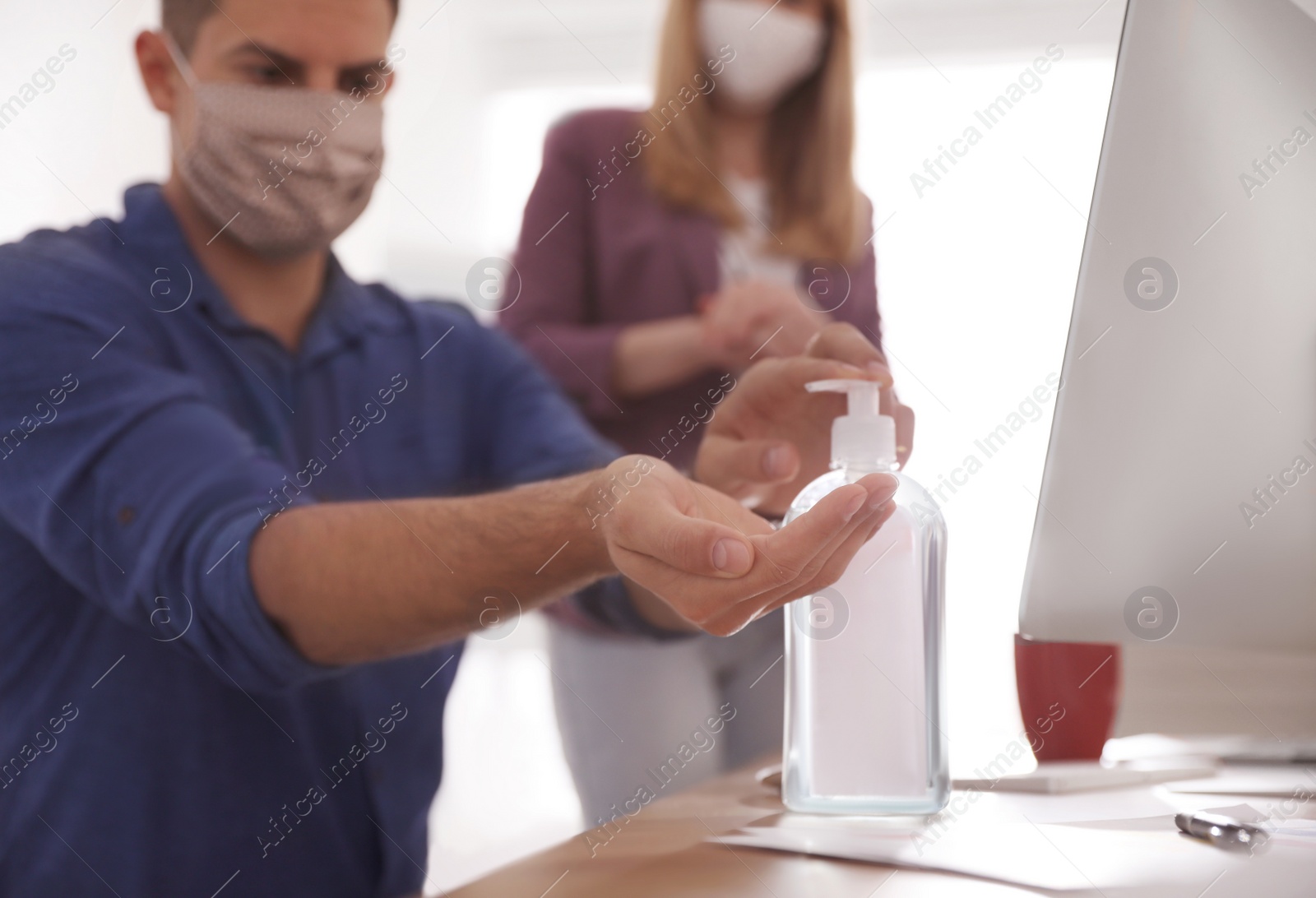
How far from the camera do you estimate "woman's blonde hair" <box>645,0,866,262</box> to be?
0.85m

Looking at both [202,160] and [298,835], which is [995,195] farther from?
[298,835]

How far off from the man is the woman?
0.08 meters

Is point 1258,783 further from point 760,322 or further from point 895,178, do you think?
point 895,178

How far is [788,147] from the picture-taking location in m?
0.93

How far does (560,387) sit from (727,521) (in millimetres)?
390

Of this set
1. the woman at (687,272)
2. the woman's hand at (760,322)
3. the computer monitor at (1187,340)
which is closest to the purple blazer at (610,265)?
the woman at (687,272)

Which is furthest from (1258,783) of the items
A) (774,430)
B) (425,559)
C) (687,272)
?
(687,272)

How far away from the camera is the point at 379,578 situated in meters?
0.50

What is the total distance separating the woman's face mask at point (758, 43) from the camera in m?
0.89

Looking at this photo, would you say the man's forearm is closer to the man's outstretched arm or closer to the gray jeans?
the man's outstretched arm

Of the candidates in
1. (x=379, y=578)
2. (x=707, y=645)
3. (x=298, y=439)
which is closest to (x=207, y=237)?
(x=298, y=439)

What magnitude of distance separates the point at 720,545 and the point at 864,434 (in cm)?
11

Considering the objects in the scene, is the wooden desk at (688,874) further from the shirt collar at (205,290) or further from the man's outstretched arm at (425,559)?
the shirt collar at (205,290)

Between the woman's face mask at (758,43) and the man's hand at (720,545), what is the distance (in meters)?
0.61
